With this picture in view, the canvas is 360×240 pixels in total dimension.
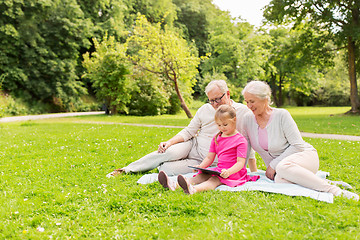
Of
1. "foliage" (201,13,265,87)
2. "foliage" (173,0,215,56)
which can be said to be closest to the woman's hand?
"foliage" (201,13,265,87)

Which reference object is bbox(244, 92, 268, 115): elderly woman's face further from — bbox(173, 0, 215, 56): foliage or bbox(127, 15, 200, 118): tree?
bbox(173, 0, 215, 56): foliage

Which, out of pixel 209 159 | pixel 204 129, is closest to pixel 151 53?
pixel 204 129

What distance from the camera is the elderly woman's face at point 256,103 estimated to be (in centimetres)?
419

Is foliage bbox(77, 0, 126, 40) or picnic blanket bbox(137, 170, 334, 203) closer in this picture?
picnic blanket bbox(137, 170, 334, 203)

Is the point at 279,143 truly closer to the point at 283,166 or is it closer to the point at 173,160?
the point at 283,166

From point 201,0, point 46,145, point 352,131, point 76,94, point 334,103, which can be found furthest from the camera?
point 201,0

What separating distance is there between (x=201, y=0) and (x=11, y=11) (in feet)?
109

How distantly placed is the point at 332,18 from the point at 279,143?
56.2 feet

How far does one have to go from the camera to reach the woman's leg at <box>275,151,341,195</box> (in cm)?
383

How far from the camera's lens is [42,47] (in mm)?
29672

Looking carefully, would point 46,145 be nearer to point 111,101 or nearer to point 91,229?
point 91,229

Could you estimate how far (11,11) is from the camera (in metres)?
26.2

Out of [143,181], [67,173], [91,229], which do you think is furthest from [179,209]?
[67,173]

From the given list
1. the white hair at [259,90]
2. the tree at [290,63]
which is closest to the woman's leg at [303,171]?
the white hair at [259,90]
